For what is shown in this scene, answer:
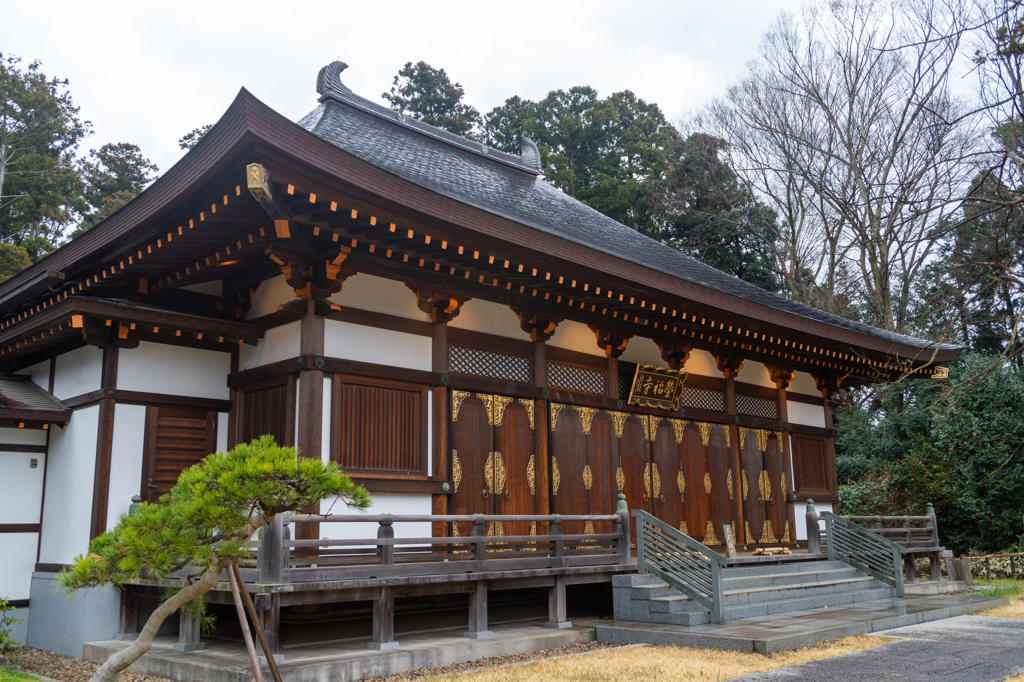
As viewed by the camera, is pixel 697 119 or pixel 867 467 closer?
pixel 867 467

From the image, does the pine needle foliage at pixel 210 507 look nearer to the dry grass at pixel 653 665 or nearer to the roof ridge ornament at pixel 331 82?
the dry grass at pixel 653 665

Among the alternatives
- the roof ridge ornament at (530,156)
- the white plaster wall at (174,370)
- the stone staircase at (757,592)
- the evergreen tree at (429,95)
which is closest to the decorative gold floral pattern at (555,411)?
the stone staircase at (757,592)

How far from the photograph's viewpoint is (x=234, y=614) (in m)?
8.14

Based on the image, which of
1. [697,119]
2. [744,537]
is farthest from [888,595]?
[697,119]

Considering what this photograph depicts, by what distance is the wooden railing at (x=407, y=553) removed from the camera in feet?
22.3

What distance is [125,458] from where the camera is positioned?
8781 mm

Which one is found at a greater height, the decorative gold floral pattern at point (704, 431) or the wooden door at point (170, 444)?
the decorative gold floral pattern at point (704, 431)

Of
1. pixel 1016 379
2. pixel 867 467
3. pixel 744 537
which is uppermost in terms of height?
pixel 1016 379

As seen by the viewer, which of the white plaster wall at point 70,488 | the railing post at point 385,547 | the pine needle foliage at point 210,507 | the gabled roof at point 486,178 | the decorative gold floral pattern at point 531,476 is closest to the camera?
the pine needle foliage at point 210,507

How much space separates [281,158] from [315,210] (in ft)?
2.56

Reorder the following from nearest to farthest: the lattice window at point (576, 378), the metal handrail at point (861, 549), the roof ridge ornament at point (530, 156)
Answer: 1. the lattice window at point (576, 378)
2. the metal handrail at point (861, 549)
3. the roof ridge ornament at point (530, 156)

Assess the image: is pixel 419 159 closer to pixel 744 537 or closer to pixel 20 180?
pixel 744 537

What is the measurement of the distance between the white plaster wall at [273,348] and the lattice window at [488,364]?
1894mm

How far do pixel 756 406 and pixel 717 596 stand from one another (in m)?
5.67
